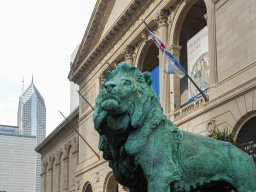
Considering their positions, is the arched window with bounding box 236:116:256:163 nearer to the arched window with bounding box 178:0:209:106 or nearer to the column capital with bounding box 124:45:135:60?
the arched window with bounding box 178:0:209:106

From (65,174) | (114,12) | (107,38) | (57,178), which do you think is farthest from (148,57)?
(57,178)

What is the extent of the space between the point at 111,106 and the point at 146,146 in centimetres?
55

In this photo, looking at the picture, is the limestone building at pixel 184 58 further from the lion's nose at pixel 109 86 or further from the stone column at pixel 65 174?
the lion's nose at pixel 109 86

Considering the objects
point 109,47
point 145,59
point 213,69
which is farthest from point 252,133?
point 109,47

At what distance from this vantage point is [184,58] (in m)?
38.9

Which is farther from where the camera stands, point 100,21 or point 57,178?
point 57,178

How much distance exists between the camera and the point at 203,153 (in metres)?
5.88

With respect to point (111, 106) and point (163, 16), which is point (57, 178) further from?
point (111, 106)

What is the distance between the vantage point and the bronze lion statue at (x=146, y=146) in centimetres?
555

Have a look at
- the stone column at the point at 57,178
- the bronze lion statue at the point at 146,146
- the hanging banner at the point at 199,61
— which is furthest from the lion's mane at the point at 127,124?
the stone column at the point at 57,178

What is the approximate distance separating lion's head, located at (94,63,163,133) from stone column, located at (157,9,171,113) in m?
27.9

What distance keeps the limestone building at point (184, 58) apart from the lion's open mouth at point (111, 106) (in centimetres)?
1835

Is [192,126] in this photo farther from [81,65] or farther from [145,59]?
[81,65]

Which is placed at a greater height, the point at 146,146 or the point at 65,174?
the point at 65,174
